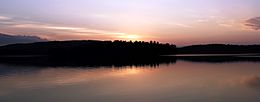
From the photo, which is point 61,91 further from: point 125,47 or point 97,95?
point 125,47

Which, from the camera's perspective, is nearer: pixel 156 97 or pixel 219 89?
pixel 156 97

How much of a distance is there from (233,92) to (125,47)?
8534 cm

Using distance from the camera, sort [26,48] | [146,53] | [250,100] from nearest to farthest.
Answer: [250,100], [146,53], [26,48]

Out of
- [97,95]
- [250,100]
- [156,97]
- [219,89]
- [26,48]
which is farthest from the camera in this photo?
[26,48]

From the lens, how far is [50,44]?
130 metres

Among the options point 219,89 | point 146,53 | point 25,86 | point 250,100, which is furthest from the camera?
point 146,53

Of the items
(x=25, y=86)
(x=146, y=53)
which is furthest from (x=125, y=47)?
(x=25, y=86)

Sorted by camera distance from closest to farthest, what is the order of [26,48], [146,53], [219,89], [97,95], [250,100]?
[250,100]
[97,95]
[219,89]
[146,53]
[26,48]

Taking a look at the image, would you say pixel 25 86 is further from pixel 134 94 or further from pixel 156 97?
pixel 156 97

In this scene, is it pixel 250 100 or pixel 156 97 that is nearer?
pixel 250 100

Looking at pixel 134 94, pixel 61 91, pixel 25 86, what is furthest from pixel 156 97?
pixel 25 86

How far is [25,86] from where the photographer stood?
20.6 metres

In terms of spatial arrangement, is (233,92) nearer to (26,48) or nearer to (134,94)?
(134,94)

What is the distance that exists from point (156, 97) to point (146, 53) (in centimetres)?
8419
